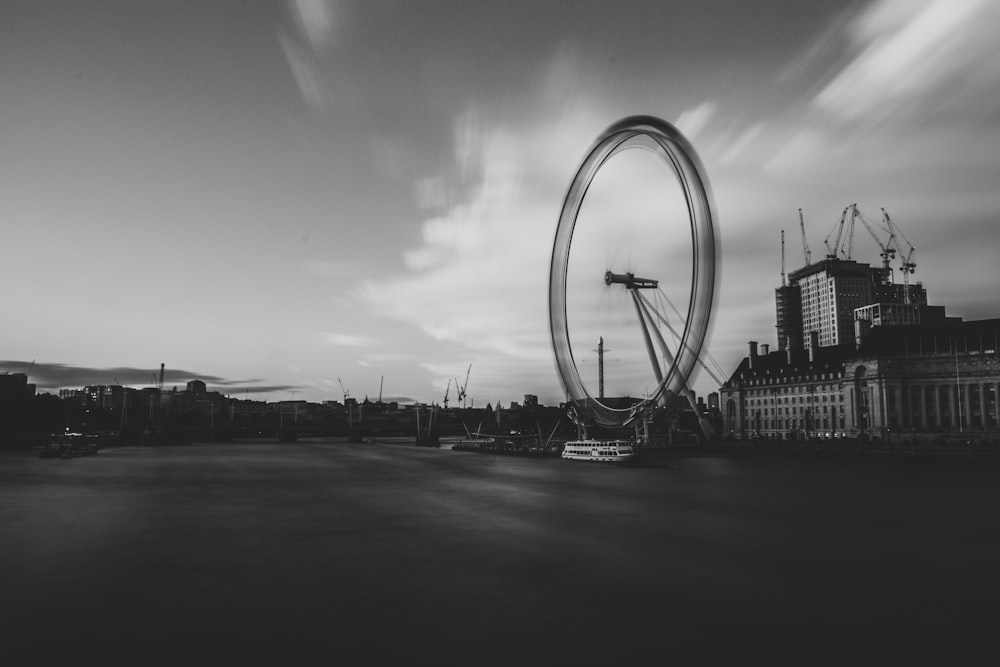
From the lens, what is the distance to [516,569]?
37.8 meters

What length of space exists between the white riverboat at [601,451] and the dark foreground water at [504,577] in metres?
54.0

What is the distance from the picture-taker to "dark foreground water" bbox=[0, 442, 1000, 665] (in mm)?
24641

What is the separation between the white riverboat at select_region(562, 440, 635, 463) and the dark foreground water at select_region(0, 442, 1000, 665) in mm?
54035

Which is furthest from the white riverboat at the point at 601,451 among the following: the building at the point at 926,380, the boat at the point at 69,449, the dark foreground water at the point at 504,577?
the boat at the point at 69,449

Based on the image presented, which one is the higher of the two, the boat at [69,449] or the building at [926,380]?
the building at [926,380]

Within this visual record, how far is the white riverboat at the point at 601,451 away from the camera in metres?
129

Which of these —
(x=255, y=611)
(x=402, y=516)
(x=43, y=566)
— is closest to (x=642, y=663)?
(x=255, y=611)

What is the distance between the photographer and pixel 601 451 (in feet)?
444

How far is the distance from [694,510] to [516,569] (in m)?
29.7

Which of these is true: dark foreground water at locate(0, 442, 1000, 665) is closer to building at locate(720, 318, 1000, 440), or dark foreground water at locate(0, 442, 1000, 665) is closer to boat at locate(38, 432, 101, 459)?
boat at locate(38, 432, 101, 459)

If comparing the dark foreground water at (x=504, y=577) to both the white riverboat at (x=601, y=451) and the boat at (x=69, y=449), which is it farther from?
the boat at (x=69, y=449)

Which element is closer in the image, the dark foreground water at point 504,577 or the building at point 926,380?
the dark foreground water at point 504,577

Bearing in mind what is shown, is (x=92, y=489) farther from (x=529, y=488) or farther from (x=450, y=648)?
(x=450, y=648)

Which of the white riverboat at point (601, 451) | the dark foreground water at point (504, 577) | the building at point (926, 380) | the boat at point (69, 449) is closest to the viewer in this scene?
the dark foreground water at point (504, 577)
